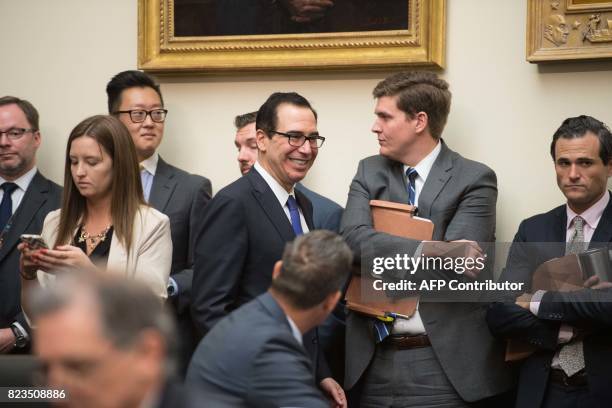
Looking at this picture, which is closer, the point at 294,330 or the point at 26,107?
the point at 294,330

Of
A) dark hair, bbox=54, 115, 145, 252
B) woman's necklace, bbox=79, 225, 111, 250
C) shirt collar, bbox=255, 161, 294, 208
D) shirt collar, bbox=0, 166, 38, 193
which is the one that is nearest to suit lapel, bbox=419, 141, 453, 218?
shirt collar, bbox=255, 161, 294, 208

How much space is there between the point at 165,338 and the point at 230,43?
13.4 ft

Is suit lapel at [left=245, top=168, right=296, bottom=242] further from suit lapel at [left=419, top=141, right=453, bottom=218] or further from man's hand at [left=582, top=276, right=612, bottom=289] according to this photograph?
man's hand at [left=582, top=276, right=612, bottom=289]

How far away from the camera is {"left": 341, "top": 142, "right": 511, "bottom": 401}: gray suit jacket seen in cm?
488

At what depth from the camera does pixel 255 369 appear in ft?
10.4

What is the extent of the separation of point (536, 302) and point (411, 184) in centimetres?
90

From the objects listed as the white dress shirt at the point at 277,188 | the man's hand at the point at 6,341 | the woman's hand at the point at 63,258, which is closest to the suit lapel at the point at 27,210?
the man's hand at the point at 6,341

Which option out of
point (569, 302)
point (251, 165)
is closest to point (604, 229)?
point (569, 302)

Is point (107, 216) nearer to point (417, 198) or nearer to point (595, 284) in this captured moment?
point (417, 198)

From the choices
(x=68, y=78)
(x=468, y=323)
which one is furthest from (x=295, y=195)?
(x=68, y=78)

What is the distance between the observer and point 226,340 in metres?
3.26

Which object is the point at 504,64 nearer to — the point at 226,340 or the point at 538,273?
the point at 538,273

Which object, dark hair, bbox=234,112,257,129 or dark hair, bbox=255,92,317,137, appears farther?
dark hair, bbox=234,112,257,129

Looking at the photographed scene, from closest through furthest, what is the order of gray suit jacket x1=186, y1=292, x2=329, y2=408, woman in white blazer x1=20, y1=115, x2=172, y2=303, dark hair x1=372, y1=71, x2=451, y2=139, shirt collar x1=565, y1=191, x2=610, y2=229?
1. gray suit jacket x1=186, y1=292, x2=329, y2=408
2. woman in white blazer x1=20, y1=115, x2=172, y2=303
3. shirt collar x1=565, y1=191, x2=610, y2=229
4. dark hair x1=372, y1=71, x2=451, y2=139
